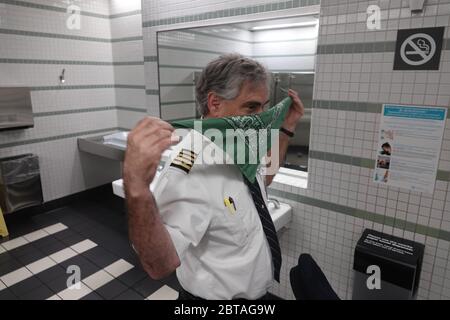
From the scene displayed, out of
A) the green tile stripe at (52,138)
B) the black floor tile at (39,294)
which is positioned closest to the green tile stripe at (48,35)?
the green tile stripe at (52,138)

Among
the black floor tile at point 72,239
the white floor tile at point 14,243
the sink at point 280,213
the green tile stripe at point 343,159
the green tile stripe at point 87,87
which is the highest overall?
the green tile stripe at point 87,87

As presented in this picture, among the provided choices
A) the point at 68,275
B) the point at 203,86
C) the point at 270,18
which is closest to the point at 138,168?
the point at 203,86

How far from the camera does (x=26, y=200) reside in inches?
142

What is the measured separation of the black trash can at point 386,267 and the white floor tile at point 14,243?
11.0ft

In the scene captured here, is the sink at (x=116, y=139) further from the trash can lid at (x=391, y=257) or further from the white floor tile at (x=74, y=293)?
the trash can lid at (x=391, y=257)

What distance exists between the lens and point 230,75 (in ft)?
4.00

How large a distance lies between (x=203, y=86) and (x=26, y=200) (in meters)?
3.37

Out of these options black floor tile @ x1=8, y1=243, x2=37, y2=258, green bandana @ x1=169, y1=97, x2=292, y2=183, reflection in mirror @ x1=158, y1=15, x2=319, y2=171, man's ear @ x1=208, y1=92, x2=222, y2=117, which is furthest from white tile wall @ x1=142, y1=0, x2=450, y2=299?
black floor tile @ x1=8, y1=243, x2=37, y2=258

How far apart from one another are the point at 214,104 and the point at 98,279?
2240mm

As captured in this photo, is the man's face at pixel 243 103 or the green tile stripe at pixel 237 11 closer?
the man's face at pixel 243 103

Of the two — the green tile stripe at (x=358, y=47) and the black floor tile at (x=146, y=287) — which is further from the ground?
the green tile stripe at (x=358, y=47)

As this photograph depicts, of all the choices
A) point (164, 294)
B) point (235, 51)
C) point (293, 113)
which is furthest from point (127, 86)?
point (293, 113)

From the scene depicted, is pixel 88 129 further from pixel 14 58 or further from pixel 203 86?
pixel 203 86

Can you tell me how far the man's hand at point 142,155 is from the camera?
0.85 m
